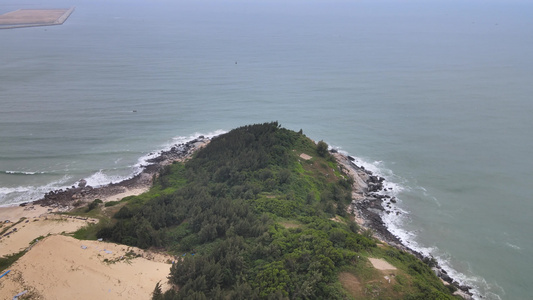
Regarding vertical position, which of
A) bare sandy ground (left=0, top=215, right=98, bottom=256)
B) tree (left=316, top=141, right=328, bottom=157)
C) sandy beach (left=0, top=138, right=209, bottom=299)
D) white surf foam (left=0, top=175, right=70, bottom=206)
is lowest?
white surf foam (left=0, top=175, right=70, bottom=206)

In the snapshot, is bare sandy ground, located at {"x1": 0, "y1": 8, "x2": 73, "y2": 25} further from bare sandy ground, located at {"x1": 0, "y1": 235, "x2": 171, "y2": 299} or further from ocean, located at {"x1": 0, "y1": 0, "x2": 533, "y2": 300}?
bare sandy ground, located at {"x1": 0, "y1": 235, "x2": 171, "y2": 299}

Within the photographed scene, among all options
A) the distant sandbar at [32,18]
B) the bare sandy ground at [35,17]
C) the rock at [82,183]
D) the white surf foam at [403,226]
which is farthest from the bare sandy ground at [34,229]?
the bare sandy ground at [35,17]

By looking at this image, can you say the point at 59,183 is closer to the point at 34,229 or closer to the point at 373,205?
the point at 34,229

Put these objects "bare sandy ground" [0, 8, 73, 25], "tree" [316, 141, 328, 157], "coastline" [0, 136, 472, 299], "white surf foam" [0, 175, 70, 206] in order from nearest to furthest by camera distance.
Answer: "coastline" [0, 136, 472, 299] < "white surf foam" [0, 175, 70, 206] < "tree" [316, 141, 328, 157] < "bare sandy ground" [0, 8, 73, 25]

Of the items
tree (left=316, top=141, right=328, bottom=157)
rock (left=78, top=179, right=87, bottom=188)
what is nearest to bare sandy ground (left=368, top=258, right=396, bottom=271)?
tree (left=316, top=141, right=328, bottom=157)

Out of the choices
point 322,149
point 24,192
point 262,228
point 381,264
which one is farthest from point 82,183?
point 381,264

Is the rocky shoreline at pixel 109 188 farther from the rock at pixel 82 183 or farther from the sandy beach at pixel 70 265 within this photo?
the sandy beach at pixel 70 265

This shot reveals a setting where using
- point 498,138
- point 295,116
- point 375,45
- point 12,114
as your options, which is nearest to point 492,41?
point 375,45
